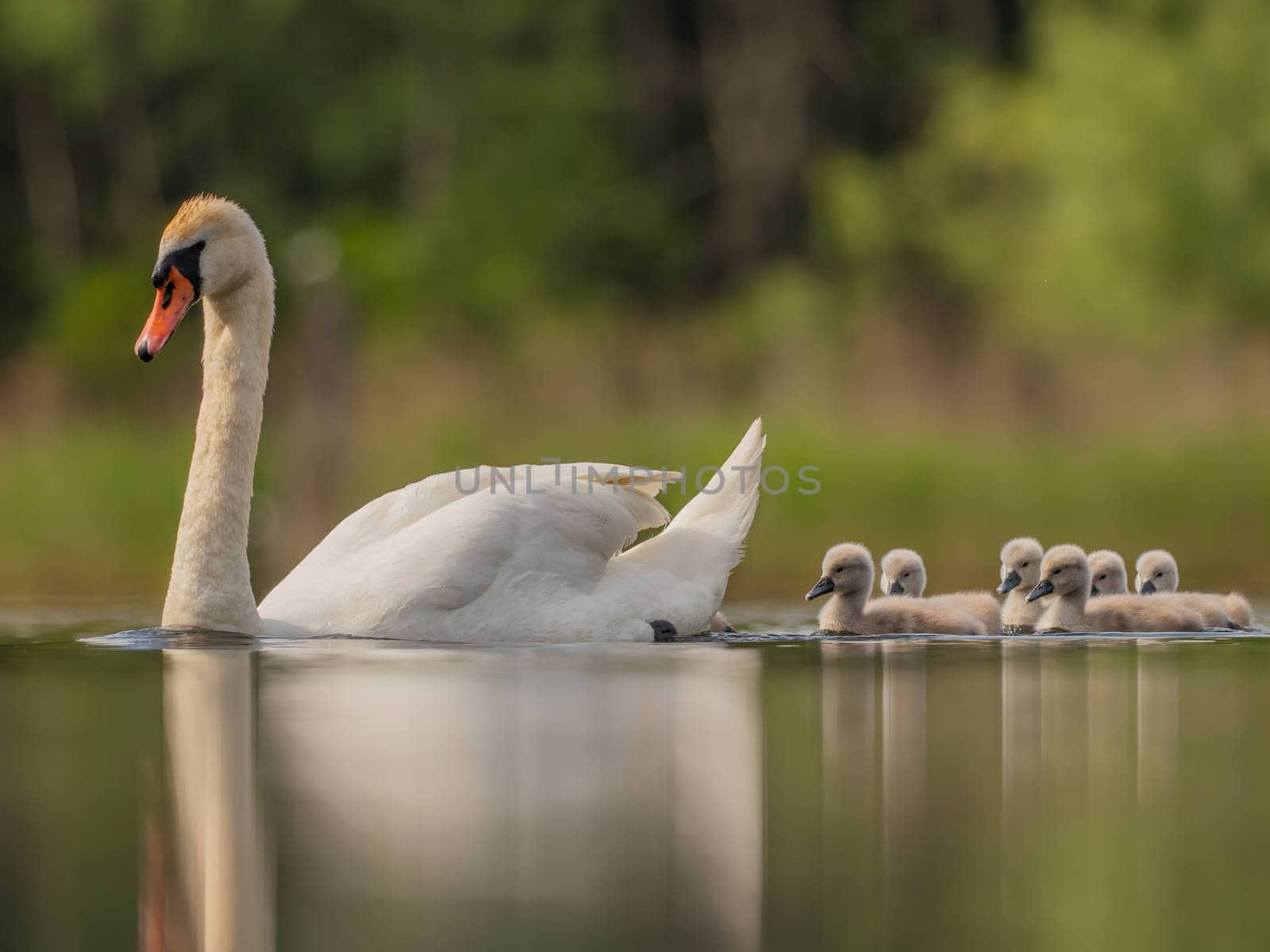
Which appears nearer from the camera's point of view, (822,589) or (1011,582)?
(822,589)

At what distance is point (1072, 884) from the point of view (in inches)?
166

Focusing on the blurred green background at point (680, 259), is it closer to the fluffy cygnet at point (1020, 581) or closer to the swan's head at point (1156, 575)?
the swan's head at point (1156, 575)

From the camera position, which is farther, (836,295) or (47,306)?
(47,306)

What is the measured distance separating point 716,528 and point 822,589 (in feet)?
1.73

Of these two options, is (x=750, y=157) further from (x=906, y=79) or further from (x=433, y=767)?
(x=433, y=767)

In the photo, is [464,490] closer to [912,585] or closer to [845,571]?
[845,571]

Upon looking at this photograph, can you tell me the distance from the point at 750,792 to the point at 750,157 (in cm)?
2412

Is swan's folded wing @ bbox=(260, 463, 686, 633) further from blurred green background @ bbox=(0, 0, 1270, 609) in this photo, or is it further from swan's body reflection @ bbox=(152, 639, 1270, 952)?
blurred green background @ bbox=(0, 0, 1270, 609)

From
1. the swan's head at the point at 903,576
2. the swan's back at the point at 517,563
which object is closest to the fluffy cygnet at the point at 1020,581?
the swan's head at the point at 903,576

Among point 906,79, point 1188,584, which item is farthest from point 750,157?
point 1188,584

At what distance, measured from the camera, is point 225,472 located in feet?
26.9

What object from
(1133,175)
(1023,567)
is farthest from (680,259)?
(1023,567)

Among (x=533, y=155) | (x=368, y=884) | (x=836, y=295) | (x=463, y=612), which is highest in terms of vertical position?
(x=533, y=155)

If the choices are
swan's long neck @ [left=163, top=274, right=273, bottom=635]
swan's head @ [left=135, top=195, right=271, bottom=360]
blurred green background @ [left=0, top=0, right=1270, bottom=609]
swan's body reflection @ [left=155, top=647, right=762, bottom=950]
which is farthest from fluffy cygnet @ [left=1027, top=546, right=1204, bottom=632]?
swan's head @ [left=135, top=195, right=271, bottom=360]
